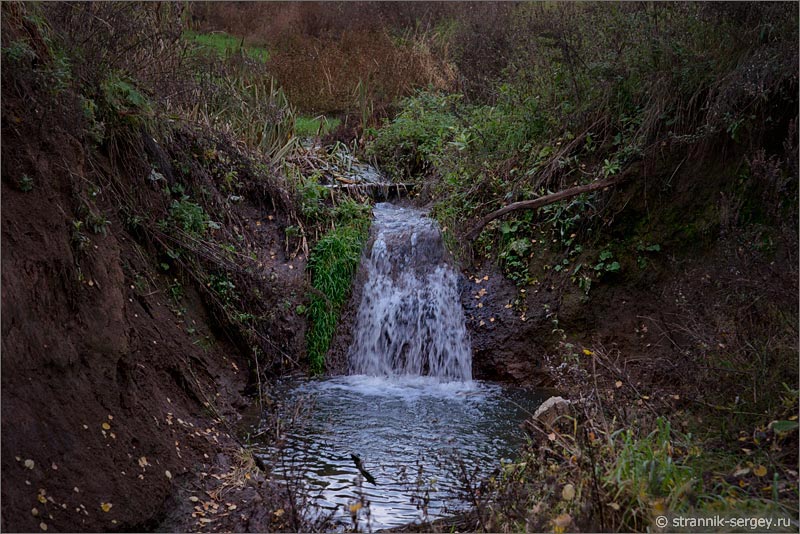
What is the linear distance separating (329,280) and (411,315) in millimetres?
1015

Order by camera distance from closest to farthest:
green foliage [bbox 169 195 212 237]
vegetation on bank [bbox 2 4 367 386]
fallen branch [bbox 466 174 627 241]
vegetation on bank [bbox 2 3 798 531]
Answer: vegetation on bank [bbox 2 3 798 531]
vegetation on bank [bbox 2 4 367 386]
green foliage [bbox 169 195 212 237]
fallen branch [bbox 466 174 627 241]

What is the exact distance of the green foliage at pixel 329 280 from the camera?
847 cm

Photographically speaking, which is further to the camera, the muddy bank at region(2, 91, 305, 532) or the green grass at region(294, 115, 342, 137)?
the green grass at region(294, 115, 342, 137)

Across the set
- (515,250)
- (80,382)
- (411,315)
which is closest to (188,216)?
(411,315)

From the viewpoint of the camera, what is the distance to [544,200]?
8578mm

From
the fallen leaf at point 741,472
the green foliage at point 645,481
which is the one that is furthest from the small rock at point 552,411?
the fallen leaf at point 741,472

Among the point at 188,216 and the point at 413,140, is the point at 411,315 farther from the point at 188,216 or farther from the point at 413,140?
the point at 413,140

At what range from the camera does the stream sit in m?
5.23

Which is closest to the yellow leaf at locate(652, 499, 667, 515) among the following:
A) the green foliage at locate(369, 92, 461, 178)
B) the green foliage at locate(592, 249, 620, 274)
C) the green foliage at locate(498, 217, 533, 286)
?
the green foliage at locate(592, 249, 620, 274)

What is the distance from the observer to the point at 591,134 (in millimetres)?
8930

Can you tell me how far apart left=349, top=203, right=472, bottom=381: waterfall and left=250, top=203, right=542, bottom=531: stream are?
0.5 inches

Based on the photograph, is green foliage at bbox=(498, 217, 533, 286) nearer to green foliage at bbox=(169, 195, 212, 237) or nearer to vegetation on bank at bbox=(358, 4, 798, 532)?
vegetation on bank at bbox=(358, 4, 798, 532)

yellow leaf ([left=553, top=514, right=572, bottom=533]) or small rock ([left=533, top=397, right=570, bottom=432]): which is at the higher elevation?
small rock ([left=533, top=397, right=570, bottom=432])

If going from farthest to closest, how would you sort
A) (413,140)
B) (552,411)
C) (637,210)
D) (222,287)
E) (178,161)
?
(413,140), (637,210), (178,161), (222,287), (552,411)
